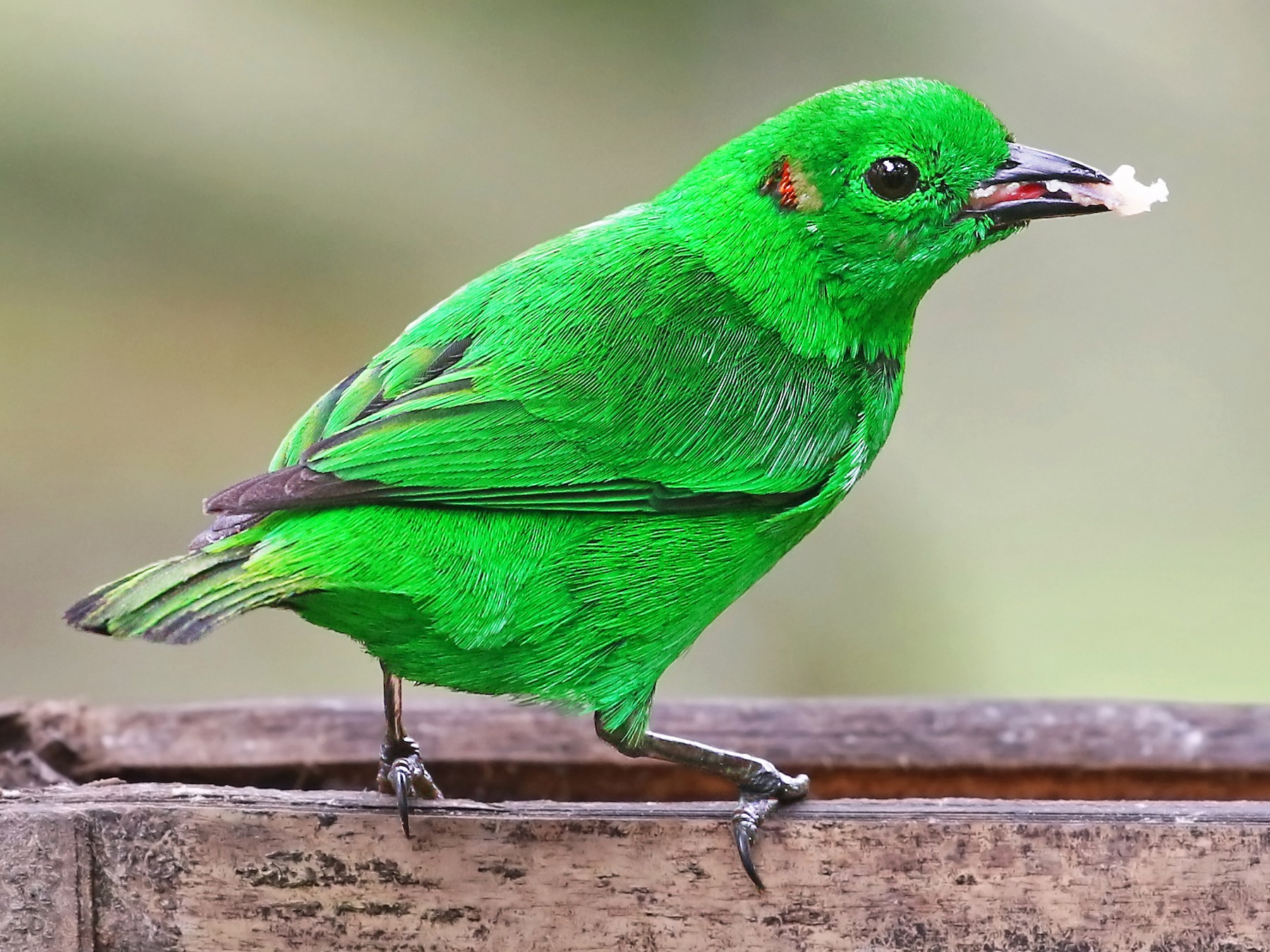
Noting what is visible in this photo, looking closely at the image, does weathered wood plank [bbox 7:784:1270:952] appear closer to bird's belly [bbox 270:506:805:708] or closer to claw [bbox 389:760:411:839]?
claw [bbox 389:760:411:839]

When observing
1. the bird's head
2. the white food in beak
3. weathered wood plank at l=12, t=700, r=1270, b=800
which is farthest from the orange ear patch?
weathered wood plank at l=12, t=700, r=1270, b=800

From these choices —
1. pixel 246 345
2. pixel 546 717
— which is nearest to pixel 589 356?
pixel 546 717

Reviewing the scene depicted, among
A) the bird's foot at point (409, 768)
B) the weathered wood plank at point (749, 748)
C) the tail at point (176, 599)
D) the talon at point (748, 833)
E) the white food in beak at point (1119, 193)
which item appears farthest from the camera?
the weathered wood plank at point (749, 748)

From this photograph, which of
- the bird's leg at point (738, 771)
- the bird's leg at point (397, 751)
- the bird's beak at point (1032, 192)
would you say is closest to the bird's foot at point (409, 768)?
the bird's leg at point (397, 751)

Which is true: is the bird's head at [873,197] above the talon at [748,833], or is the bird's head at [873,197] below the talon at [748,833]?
above

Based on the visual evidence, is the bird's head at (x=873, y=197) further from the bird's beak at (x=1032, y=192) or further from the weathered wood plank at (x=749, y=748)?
the weathered wood plank at (x=749, y=748)

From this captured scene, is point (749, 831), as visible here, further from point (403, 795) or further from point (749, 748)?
point (749, 748)
